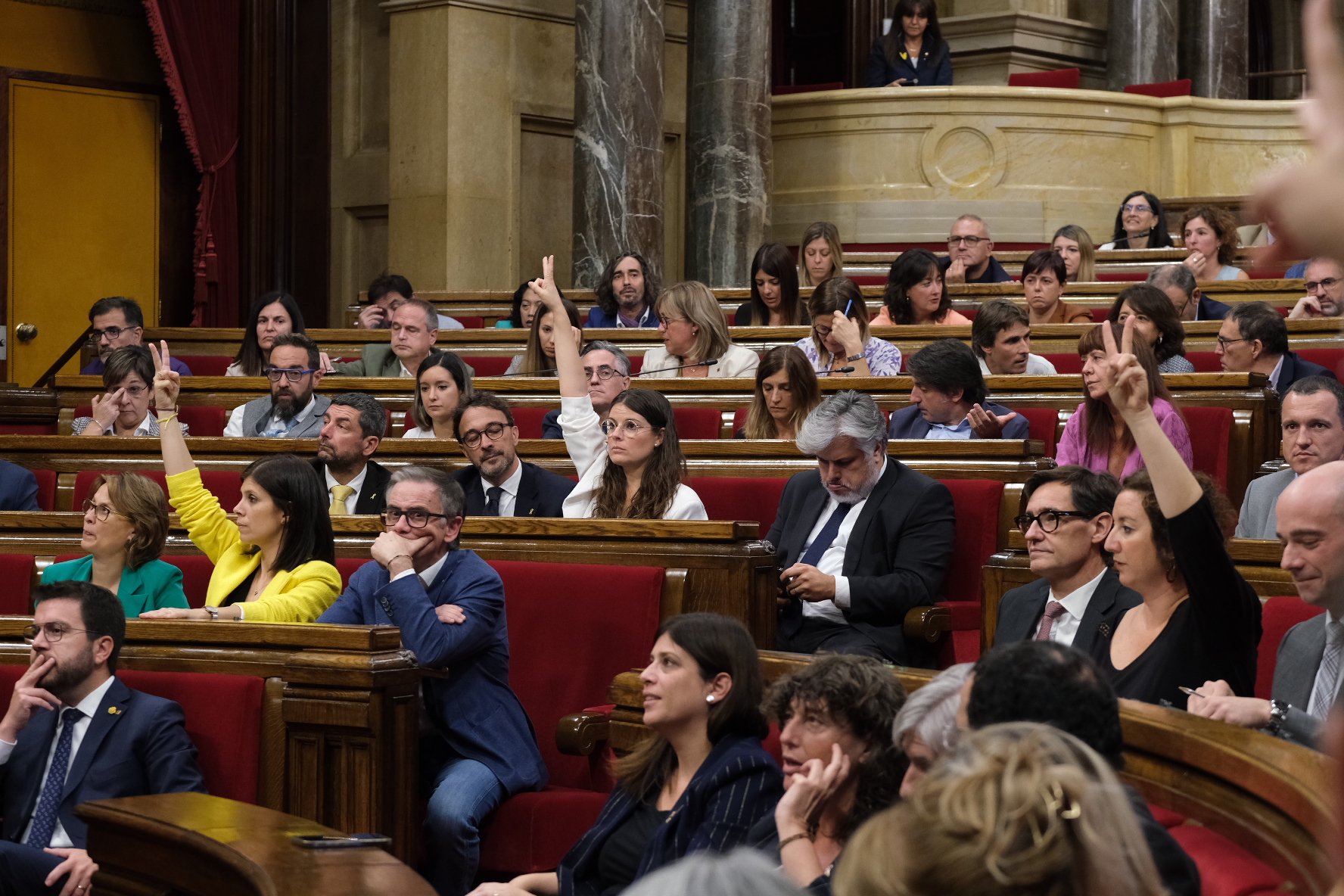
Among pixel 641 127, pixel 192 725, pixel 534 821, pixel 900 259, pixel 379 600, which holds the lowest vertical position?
pixel 534 821

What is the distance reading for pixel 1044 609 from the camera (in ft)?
8.98

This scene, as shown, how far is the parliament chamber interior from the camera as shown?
1.69 meters

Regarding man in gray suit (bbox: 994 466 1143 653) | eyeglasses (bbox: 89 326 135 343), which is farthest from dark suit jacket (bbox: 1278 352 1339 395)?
eyeglasses (bbox: 89 326 135 343)

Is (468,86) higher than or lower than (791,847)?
higher

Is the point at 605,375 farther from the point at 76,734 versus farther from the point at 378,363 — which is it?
the point at 76,734

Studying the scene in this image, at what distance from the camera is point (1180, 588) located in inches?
92.9

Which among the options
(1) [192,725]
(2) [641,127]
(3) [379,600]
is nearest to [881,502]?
(3) [379,600]

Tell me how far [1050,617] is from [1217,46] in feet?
30.1

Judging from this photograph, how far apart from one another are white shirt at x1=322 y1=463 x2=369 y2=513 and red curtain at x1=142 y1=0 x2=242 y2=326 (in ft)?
15.0

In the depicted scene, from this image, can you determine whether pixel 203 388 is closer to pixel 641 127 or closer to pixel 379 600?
pixel 379 600

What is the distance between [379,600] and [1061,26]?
9156mm

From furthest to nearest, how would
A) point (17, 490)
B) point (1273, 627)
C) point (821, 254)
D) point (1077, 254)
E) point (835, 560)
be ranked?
point (821, 254) → point (1077, 254) → point (17, 490) → point (835, 560) → point (1273, 627)

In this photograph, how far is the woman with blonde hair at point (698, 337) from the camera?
539 centimetres

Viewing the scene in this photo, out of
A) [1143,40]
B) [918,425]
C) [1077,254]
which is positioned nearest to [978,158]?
[1143,40]
